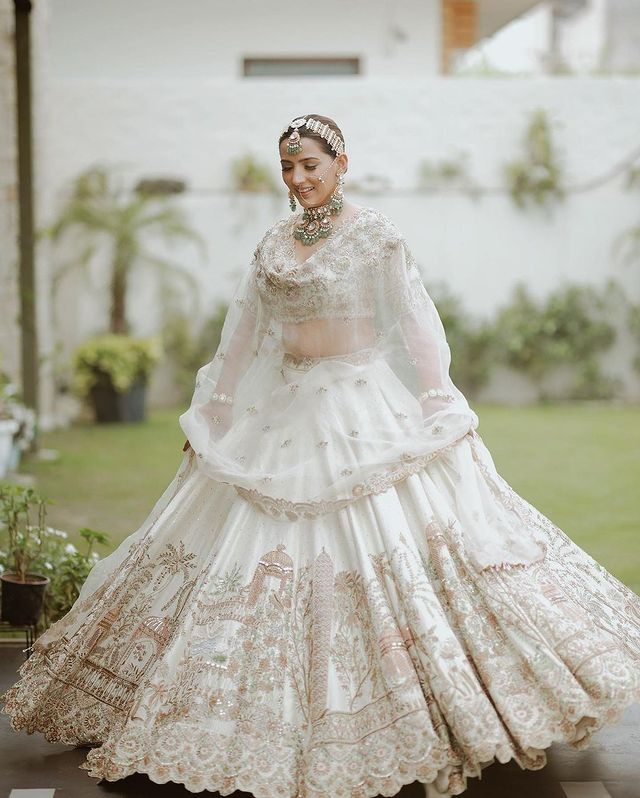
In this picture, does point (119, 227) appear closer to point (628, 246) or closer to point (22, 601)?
point (628, 246)

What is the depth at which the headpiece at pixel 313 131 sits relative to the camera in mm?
3166

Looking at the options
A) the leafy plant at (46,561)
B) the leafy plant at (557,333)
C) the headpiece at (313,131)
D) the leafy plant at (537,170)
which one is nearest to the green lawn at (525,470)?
the leafy plant at (557,333)

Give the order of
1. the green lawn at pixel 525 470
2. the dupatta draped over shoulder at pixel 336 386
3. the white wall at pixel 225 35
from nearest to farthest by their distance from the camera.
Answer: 1. the dupatta draped over shoulder at pixel 336 386
2. the green lawn at pixel 525 470
3. the white wall at pixel 225 35

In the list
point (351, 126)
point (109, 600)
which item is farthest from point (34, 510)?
point (351, 126)

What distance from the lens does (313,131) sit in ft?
10.4

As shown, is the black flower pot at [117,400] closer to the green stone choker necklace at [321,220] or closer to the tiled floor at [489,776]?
the tiled floor at [489,776]

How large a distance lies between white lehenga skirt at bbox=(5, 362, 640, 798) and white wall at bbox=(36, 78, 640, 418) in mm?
9009

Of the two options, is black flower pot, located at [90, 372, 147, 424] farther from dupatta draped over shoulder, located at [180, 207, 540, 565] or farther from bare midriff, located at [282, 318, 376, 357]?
bare midriff, located at [282, 318, 376, 357]

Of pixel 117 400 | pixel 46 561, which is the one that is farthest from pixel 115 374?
pixel 46 561

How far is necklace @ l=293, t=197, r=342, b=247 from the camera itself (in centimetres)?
325

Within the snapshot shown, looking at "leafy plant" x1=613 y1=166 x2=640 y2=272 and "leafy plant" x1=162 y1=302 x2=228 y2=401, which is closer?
"leafy plant" x1=162 y1=302 x2=228 y2=401

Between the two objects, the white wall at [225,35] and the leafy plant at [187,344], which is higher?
the white wall at [225,35]

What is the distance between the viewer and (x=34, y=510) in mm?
6594

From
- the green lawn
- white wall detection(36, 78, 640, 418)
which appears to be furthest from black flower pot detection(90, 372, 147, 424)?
white wall detection(36, 78, 640, 418)
